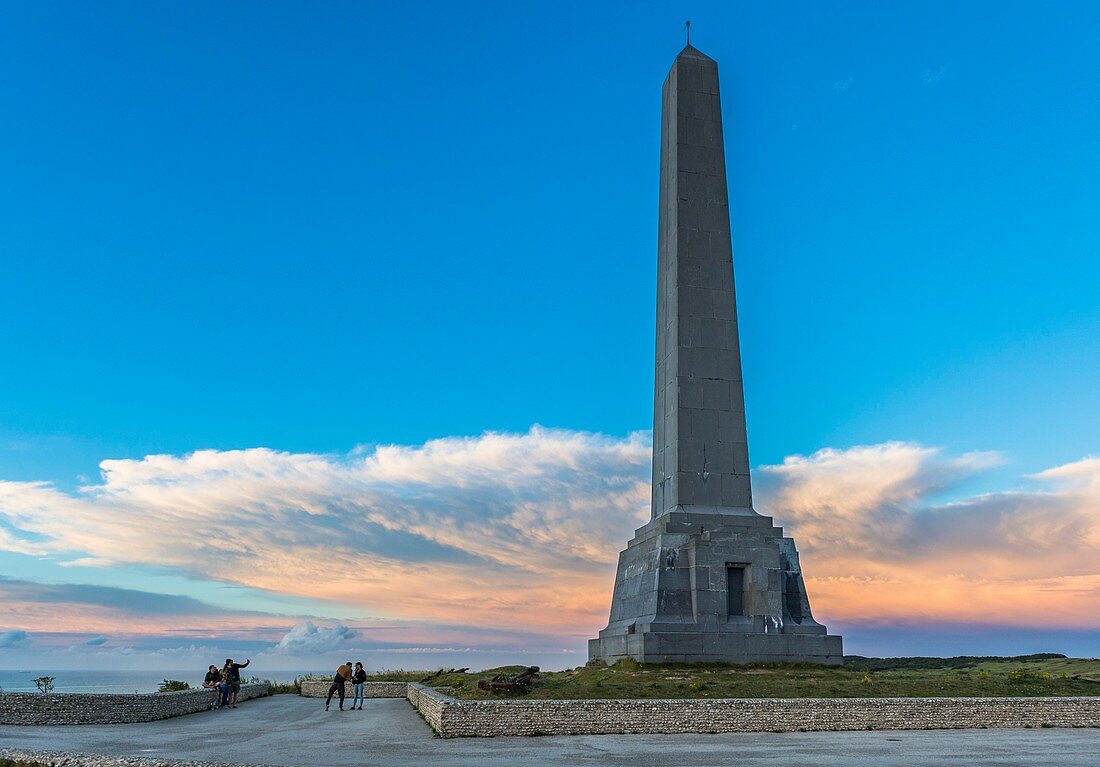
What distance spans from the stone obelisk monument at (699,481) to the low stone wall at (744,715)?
23.2 ft

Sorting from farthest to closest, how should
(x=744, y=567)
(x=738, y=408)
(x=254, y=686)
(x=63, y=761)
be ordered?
(x=254, y=686) → (x=738, y=408) → (x=744, y=567) → (x=63, y=761)

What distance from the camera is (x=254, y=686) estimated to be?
115 ft

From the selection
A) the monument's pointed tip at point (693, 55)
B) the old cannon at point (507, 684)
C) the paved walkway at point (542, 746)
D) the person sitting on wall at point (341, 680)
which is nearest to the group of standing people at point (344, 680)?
the person sitting on wall at point (341, 680)

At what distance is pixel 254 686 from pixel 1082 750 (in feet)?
93.8

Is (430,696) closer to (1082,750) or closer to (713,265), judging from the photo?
(1082,750)

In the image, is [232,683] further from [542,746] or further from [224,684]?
[542,746]

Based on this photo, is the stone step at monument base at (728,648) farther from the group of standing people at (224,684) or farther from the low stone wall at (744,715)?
the group of standing people at (224,684)

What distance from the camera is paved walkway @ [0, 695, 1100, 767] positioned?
1408cm

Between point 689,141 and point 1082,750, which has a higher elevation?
point 689,141

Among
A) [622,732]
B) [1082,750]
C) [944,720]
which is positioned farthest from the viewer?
[944,720]

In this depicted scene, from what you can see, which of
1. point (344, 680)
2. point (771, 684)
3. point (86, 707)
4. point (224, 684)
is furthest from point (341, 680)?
point (771, 684)

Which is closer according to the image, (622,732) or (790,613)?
(622,732)

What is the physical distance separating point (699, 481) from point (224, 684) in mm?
16275

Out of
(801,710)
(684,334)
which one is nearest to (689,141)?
(684,334)
